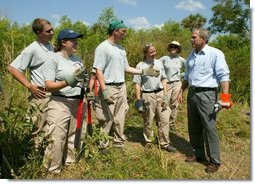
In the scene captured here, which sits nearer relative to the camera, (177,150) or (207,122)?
(207,122)

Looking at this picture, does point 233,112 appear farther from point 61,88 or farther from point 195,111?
point 61,88

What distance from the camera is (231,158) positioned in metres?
4.28

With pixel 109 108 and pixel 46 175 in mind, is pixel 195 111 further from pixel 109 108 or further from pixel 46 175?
pixel 46 175

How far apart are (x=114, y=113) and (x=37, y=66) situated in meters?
1.05

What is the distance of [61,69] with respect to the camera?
3131 mm

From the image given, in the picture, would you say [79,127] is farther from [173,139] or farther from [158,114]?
[173,139]

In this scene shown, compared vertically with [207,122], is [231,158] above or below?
below

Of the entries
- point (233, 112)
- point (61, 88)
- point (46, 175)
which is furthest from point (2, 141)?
point (233, 112)

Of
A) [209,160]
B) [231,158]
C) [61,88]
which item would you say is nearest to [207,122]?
[209,160]

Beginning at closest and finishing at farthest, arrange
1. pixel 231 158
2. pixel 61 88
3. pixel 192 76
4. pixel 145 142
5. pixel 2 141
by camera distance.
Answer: pixel 61 88, pixel 2 141, pixel 192 76, pixel 231 158, pixel 145 142

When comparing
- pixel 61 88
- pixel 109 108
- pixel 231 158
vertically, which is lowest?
pixel 231 158

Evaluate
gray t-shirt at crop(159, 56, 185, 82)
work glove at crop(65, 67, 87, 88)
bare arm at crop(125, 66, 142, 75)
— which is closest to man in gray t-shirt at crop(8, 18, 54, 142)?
work glove at crop(65, 67, 87, 88)

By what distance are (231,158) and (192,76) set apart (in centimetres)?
123

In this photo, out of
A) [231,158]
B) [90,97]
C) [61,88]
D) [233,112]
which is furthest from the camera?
[233,112]
